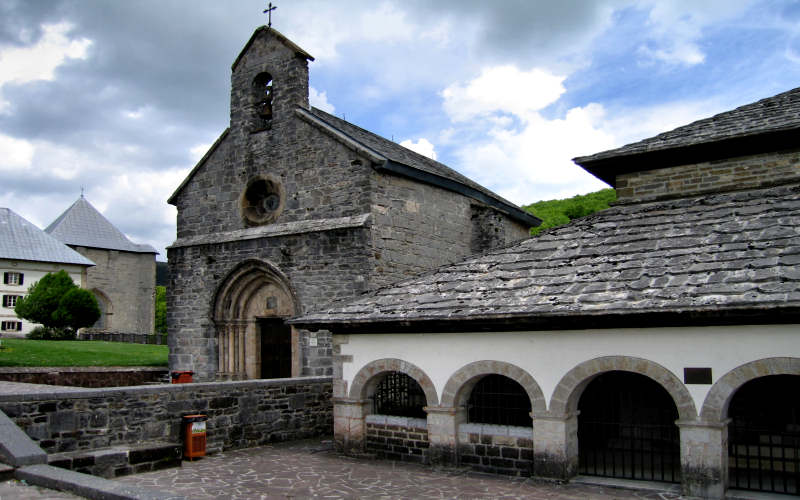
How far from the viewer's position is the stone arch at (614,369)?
8.23 metres

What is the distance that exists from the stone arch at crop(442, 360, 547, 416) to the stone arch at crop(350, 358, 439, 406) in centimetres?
28

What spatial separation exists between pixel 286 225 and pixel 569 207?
30.5 meters

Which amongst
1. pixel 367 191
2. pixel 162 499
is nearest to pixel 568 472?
pixel 162 499

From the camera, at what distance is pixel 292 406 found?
1256 cm

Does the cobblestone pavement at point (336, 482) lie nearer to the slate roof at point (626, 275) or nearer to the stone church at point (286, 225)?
the slate roof at point (626, 275)

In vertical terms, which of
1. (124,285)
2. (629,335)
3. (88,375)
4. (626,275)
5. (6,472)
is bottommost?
(6,472)

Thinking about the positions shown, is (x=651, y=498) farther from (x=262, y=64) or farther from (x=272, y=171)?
(x=262, y=64)

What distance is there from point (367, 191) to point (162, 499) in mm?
9215

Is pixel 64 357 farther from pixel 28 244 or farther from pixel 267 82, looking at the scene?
pixel 28 244

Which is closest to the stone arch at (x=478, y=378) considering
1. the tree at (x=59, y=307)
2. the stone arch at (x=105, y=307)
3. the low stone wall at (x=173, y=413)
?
the low stone wall at (x=173, y=413)

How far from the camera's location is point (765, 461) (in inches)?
391

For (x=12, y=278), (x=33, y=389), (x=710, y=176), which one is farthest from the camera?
(x=12, y=278)

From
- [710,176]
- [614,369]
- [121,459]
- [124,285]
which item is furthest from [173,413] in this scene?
[124,285]

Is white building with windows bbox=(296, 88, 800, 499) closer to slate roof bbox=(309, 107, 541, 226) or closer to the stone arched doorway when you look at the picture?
slate roof bbox=(309, 107, 541, 226)
